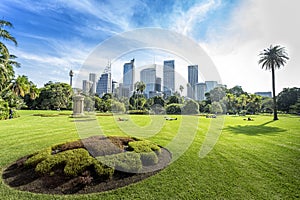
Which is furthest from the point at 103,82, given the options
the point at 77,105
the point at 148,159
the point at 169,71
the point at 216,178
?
the point at 77,105

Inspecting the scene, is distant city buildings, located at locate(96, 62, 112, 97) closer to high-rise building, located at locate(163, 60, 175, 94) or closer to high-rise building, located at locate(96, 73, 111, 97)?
high-rise building, located at locate(96, 73, 111, 97)

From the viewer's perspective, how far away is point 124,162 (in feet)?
18.4

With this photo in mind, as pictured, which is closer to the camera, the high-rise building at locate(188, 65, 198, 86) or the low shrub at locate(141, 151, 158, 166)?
the low shrub at locate(141, 151, 158, 166)

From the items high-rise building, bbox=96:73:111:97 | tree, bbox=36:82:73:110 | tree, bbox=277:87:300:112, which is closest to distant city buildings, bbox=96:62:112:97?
high-rise building, bbox=96:73:111:97

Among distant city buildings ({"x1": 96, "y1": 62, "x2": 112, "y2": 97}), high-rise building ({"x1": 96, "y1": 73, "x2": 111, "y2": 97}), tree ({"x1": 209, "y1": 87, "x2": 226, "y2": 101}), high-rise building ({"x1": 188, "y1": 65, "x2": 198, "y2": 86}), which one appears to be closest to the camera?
high-rise building ({"x1": 188, "y1": 65, "x2": 198, "y2": 86})

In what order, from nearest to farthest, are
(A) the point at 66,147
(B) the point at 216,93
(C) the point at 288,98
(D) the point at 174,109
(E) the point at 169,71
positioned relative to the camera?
(A) the point at 66,147 → (E) the point at 169,71 → (D) the point at 174,109 → (B) the point at 216,93 → (C) the point at 288,98

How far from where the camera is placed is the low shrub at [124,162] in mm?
5449

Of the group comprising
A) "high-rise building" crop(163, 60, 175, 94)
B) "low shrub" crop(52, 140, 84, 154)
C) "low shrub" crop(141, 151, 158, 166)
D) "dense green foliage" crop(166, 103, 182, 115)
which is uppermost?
"high-rise building" crop(163, 60, 175, 94)

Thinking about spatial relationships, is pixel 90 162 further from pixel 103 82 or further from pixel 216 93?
pixel 216 93

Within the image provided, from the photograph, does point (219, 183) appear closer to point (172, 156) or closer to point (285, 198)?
point (285, 198)

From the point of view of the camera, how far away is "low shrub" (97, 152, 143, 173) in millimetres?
5449

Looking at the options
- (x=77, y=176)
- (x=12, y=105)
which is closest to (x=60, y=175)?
(x=77, y=176)

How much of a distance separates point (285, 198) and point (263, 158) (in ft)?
10.4

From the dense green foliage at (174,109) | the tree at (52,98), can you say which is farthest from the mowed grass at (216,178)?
the tree at (52,98)
